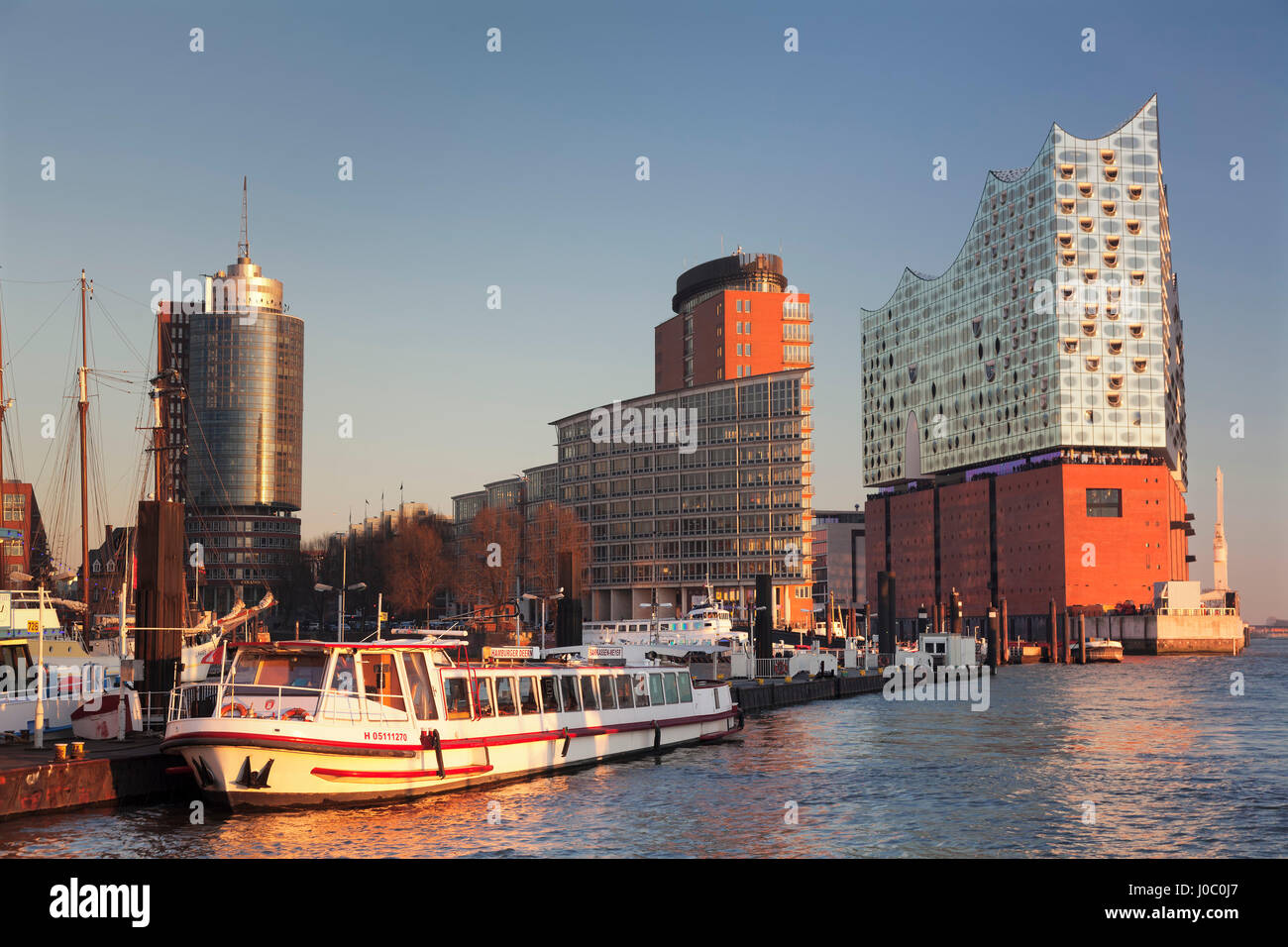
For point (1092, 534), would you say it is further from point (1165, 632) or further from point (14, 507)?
point (14, 507)

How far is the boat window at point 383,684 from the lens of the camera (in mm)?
30938

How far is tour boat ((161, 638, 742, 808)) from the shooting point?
2831 centimetres

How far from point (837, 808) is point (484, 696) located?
1100cm

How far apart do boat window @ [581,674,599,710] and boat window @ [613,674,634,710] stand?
1.81m

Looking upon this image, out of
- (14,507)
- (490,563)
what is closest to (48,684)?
(490,563)

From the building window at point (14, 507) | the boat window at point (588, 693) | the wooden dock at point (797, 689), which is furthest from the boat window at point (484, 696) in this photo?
the building window at point (14, 507)

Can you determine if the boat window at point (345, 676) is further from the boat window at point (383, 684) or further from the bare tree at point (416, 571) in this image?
the bare tree at point (416, 571)

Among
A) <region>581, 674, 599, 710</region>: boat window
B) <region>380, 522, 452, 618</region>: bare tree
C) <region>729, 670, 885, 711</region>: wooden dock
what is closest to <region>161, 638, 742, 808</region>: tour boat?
<region>581, 674, 599, 710</region>: boat window

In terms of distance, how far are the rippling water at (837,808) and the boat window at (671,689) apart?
2143 millimetres

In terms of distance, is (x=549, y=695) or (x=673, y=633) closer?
(x=549, y=695)

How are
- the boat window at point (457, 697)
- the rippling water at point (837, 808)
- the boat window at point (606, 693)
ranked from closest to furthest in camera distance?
the rippling water at point (837, 808), the boat window at point (457, 697), the boat window at point (606, 693)

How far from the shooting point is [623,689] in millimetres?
44969
